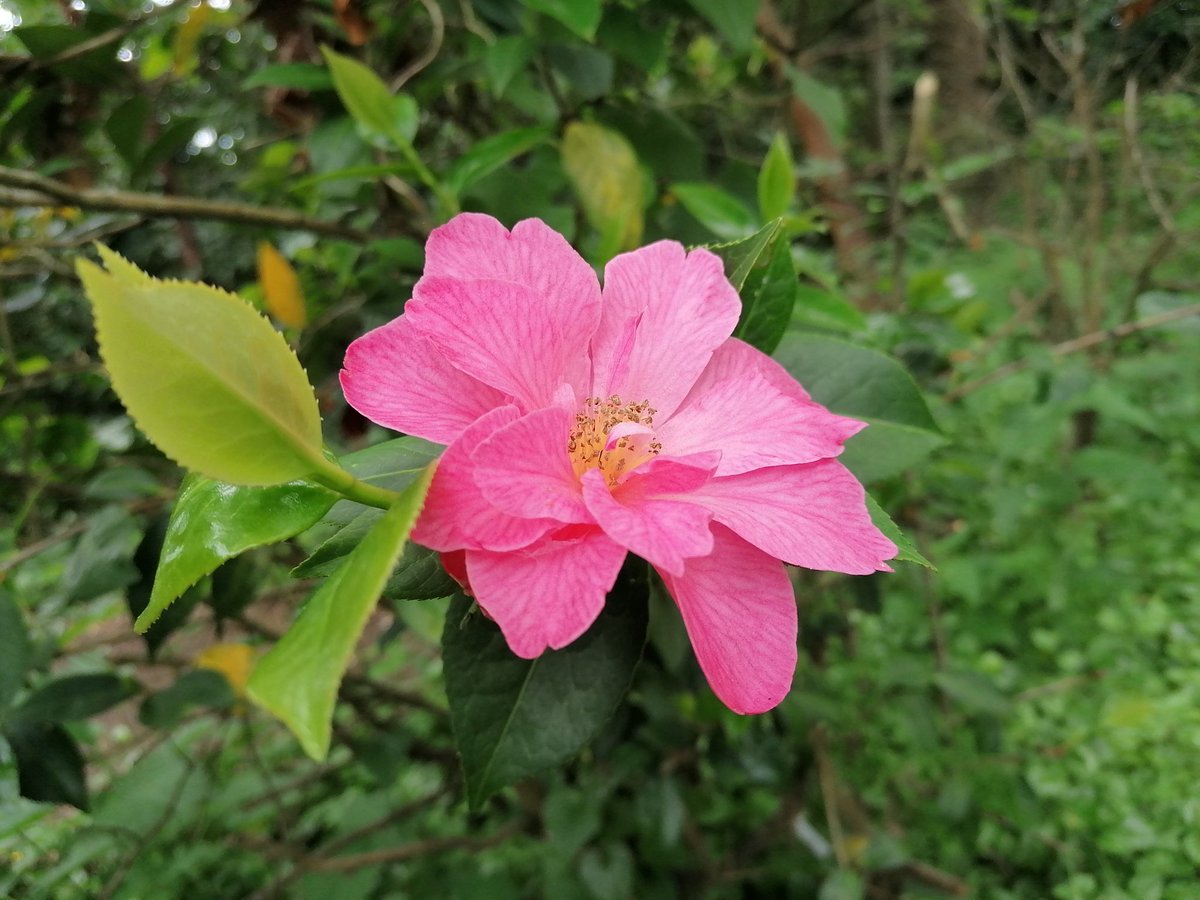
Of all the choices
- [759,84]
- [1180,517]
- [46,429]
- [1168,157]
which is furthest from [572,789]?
[1168,157]

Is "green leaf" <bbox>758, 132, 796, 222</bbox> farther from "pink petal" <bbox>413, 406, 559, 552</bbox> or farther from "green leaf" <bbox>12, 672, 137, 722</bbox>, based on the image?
"green leaf" <bbox>12, 672, 137, 722</bbox>

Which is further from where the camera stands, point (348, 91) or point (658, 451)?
point (348, 91)

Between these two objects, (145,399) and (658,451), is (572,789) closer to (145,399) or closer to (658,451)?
(658,451)

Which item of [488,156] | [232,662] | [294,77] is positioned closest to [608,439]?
[488,156]

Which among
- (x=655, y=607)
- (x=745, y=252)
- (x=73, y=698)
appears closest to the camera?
(x=745, y=252)

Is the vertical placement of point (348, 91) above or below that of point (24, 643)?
above

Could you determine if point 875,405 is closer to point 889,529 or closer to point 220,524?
point 889,529

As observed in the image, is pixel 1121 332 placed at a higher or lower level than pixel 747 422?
lower

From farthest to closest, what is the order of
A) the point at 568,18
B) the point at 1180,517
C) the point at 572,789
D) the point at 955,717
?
the point at 1180,517 < the point at 955,717 < the point at 572,789 < the point at 568,18
